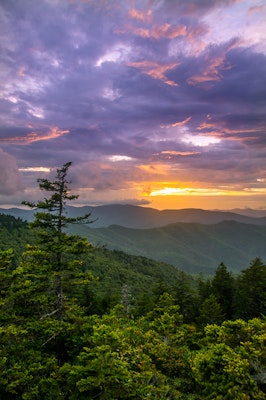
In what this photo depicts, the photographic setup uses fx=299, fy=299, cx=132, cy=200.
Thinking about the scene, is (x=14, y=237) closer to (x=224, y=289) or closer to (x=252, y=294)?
(x=224, y=289)

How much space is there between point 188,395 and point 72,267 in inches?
471

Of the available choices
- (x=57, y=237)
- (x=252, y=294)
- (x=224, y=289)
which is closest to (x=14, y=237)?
(x=224, y=289)

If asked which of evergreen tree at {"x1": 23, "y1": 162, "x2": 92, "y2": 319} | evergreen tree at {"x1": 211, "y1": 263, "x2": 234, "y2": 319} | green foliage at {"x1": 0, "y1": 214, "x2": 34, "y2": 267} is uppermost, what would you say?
evergreen tree at {"x1": 23, "y1": 162, "x2": 92, "y2": 319}

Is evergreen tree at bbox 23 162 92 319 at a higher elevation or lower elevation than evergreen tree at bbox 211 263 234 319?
higher

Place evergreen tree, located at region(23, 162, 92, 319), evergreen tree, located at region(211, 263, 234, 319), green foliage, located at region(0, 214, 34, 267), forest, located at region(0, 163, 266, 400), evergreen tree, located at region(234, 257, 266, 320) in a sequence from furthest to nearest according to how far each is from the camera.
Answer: green foliage, located at region(0, 214, 34, 267), evergreen tree, located at region(211, 263, 234, 319), evergreen tree, located at region(234, 257, 266, 320), evergreen tree, located at region(23, 162, 92, 319), forest, located at region(0, 163, 266, 400)

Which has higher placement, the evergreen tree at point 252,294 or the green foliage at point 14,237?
the evergreen tree at point 252,294

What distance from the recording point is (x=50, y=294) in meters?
23.8

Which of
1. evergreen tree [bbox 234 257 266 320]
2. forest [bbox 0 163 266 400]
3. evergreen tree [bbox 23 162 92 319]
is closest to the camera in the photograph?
forest [bbox 0 163 266 400]

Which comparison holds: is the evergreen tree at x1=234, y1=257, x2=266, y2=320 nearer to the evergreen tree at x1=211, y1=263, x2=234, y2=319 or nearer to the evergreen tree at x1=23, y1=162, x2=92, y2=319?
the evergreen tree at x1=211, y1=263, x2=234, y2=319

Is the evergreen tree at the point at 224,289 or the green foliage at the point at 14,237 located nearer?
the evergreen tree at the point at 224,289

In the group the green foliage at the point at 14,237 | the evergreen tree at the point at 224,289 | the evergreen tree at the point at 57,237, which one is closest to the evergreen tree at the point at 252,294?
the evergreen tree at the point at 224,289

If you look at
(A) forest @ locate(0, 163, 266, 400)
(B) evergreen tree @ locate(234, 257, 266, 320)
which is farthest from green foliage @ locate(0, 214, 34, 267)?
(A) forest @ locate(0, 163, 266, 400)

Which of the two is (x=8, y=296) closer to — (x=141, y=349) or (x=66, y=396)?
(x=66, y=396)

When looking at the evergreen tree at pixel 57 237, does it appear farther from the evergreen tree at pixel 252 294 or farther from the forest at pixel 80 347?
the evergreen tree at pixel 252 294
